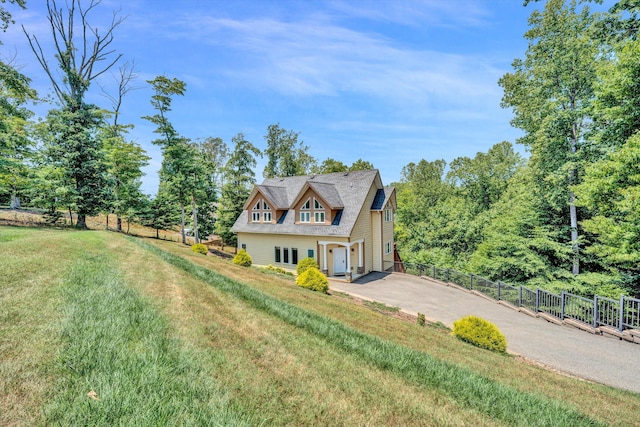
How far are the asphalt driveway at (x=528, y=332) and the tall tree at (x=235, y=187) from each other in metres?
17.2

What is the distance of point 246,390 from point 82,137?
27.4m

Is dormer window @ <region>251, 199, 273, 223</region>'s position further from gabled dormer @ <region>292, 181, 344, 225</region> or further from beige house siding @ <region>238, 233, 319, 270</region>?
→ gabled dormer @ <region>292, 181, 344, 225</region>

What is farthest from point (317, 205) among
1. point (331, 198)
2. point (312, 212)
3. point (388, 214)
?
point (388, 214)

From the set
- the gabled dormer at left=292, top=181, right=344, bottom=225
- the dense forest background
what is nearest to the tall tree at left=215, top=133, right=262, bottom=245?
the dense forest background

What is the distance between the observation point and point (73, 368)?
11.5 ft

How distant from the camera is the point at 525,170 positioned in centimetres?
2173

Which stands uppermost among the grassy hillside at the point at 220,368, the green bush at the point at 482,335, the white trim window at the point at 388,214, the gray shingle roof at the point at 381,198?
the gray shingle roof at the point at 381,198

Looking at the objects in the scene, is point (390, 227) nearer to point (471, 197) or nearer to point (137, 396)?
point (471, 197)

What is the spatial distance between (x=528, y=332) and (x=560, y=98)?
47.3ft

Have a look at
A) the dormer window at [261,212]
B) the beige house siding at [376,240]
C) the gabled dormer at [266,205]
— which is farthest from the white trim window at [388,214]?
the dormer window at [261,212]

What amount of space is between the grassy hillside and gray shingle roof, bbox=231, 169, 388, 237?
14.8 m

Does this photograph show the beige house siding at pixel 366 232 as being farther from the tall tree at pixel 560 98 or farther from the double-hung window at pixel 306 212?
the tall tree at pixel 560 98

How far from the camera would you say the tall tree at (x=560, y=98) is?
17.2 m

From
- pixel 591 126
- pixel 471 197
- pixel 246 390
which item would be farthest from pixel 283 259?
pixel 471 197
